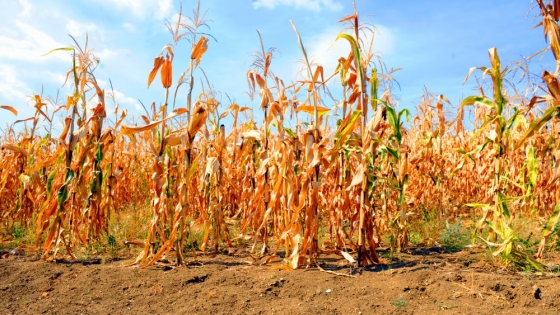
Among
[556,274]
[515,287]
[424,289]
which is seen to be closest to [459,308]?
[424,289]

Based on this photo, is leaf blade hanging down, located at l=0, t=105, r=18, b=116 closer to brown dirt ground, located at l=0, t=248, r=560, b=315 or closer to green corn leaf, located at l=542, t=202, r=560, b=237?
brown dirt ground, located at l=0, t=248, r=560, b=315

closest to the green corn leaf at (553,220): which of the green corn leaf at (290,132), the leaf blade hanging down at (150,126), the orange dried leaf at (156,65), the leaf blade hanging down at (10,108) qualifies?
the green corn leaf at (290,132)

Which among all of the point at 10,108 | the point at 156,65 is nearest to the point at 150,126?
the point at 156,65

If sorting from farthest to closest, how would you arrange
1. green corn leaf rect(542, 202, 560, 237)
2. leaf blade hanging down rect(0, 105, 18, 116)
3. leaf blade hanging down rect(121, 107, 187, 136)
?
1. leaf blade hanging down rect(0, 105, 18, 116)
2. leaf blade hanging down rect(121, 107, 187, 136)
3. green corn leaf rect(542, 202, 560, 237)

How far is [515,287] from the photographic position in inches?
118

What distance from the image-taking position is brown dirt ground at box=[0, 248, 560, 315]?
284 centimetres

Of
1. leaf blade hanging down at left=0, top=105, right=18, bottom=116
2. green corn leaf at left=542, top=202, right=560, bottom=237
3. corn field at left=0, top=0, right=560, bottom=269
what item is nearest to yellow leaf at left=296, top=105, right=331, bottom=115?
corn field at left=0, top=0, right=560, bottom=269

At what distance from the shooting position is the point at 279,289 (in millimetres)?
3141

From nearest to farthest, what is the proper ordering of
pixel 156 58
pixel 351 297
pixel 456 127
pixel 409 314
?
pixel 409 314 → pixel 351 297 → pixel 156 58 → pixel 456 127

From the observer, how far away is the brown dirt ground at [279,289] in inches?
112

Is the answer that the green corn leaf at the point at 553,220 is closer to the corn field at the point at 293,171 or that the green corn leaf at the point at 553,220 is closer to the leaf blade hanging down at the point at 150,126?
the corn field at the point at 293,171

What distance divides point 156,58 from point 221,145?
152 cm

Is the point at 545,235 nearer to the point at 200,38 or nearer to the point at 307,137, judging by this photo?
the point at 307,137

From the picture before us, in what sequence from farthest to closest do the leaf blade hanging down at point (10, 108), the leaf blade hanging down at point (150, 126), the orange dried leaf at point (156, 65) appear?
1. the leaf blade hanging down at point (10, 108)
2. the orange dried leaf at point (156, 65)
3. the leaf blade hanging down at point (150, 126)
